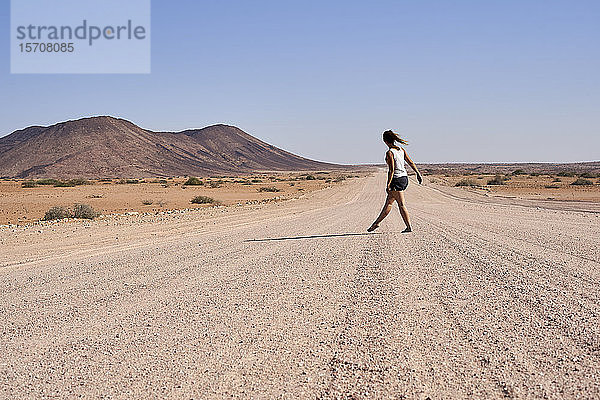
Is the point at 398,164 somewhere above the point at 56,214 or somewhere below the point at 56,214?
above

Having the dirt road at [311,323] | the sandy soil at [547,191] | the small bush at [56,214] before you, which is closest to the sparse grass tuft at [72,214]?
the small bush at [56,214]

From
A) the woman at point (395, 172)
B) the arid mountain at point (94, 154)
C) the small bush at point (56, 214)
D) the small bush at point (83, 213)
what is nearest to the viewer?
the woman at point (395, 172)

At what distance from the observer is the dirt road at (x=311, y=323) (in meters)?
3.66

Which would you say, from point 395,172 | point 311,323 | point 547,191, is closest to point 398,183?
point 395,172

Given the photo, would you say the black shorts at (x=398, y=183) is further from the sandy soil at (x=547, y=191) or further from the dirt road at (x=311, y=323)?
the sandy soil at (x=547, y=191)

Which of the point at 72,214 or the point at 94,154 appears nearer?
the point at 72,214

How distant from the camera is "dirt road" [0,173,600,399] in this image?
3.66 metres

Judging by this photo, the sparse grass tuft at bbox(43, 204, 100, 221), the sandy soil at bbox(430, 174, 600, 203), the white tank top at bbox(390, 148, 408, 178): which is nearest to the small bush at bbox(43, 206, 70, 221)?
the sparse grass tuft at bbox(43, 204, 100, 221)

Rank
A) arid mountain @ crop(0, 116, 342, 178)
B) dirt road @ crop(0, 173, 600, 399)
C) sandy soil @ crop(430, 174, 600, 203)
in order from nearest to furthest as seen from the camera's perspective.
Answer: dirt road @ crop(0, 173, 600, 399) < sandy soil @ crop(430, 174, 600, 203) < arid mountain @ crop(0, 116, 342, 178)

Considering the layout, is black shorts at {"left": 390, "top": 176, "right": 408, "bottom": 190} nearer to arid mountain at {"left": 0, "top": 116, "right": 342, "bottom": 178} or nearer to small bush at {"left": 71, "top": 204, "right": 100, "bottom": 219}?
small bush at {"left": 71, "top": 204, "right": 100, "bottom": 219}

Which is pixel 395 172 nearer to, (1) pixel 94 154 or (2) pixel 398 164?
(2) pixel 398 164

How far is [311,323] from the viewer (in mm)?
4906

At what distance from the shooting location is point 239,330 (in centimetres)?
479

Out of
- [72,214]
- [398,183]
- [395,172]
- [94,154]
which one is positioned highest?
[94,154]
